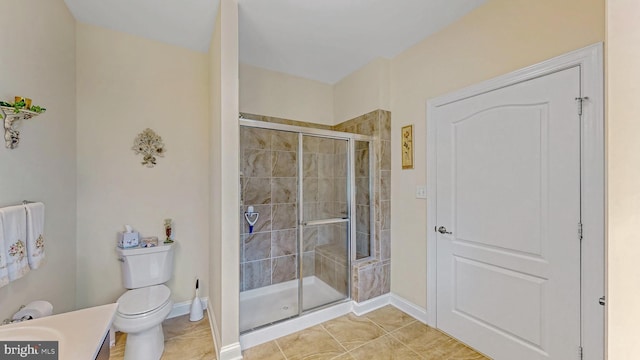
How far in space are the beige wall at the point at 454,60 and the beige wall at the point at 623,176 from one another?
1.12 m

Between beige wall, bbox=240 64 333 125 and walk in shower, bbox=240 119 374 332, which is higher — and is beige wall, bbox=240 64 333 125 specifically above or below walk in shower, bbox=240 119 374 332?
above

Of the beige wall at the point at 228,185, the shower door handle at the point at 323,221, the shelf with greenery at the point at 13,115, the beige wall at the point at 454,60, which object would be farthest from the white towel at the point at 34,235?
the beige wall at the point at 454,60

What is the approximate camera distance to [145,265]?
6.84ft

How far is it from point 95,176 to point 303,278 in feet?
6.99

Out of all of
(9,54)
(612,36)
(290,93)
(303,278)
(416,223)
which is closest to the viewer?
(612,36)

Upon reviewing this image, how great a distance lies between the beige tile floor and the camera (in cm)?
181

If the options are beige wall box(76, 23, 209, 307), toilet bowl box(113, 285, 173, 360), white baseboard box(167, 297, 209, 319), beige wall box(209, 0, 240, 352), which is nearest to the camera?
toilet bowl box(113, 285, 173, 360)

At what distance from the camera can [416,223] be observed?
235cm

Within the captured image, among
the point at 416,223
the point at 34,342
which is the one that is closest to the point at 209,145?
the point at 34,342

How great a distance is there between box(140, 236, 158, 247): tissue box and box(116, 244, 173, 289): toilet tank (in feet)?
0.24

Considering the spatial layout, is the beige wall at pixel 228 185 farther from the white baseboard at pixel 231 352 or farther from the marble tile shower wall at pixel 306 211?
the marble tile shower wall at pixel 306 211

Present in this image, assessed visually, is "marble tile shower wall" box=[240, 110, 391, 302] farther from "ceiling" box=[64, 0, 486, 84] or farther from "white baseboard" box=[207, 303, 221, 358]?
"ceiling" box=[64, 0, 486, 84]

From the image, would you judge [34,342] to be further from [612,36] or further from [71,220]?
[612,36]

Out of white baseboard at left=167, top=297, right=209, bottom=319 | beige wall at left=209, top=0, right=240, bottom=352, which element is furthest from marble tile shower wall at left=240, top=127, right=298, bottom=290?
beige wall at left=209, top=0, right=240, bottom=352
